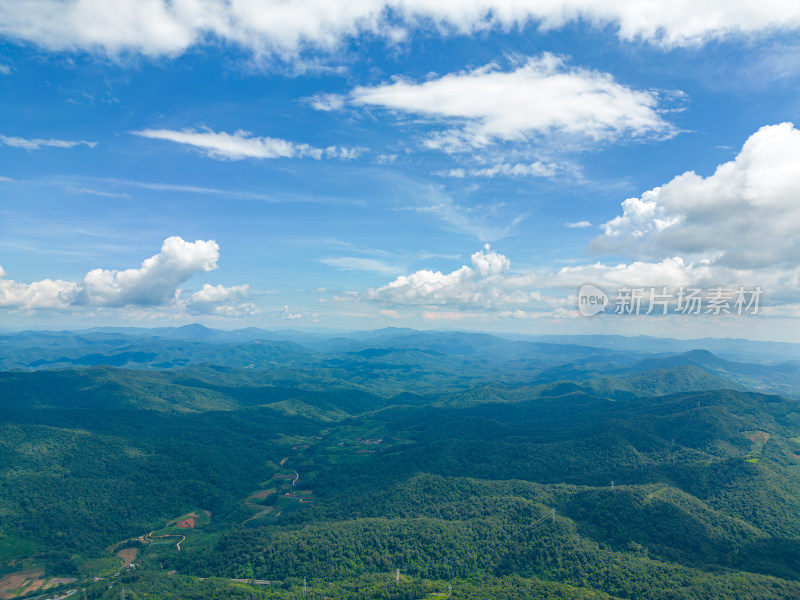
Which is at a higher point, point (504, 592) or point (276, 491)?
point (504, 592)

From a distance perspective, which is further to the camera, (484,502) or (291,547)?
(484,502)

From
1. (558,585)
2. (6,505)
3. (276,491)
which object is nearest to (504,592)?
(558,585)

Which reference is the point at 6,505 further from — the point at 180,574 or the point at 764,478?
the point at 764,478

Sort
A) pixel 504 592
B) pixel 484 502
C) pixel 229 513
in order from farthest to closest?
pixel 229 513
pixel 484 502
pixel 504 592

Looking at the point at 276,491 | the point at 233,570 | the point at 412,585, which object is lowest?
the point at 276,491

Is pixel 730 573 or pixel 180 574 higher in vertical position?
pixel 730 573

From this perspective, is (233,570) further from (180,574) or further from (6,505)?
(6,505)

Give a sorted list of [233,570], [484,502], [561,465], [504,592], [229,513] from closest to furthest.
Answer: [504,592] < [233,570] < [484,502] < [229,513] < [561,465]

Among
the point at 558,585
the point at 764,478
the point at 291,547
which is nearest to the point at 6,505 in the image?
the point at 291,547

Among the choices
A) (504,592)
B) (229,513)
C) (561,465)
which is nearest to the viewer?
(504,592)
